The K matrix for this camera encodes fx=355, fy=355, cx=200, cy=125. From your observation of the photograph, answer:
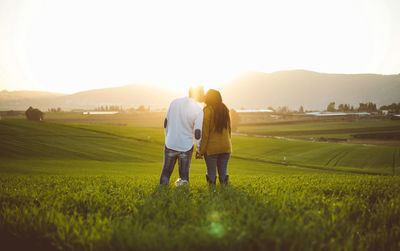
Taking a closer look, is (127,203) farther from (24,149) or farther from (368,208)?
(24,149)

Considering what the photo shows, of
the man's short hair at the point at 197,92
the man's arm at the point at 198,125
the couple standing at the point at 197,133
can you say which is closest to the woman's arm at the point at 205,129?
the couple standing at the point at 197,133

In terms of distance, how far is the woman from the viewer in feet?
31.9

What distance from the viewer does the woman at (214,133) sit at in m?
9.72

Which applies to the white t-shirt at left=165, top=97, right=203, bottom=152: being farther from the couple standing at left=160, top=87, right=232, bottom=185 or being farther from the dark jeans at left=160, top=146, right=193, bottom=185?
the dark jeans at left=160, top=146, right=193, bottom=185

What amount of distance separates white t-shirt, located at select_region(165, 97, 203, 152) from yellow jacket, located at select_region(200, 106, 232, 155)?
0.41 meters

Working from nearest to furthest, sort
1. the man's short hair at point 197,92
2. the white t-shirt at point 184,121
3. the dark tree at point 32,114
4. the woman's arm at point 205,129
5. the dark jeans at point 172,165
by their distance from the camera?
1. the dark jeans at point 172,165
2. the white t-shirt at point 184,121
3. the man's short hair at point 197,92
4. the woman's arm at point 205,129
5. the dark tree at point 32,114

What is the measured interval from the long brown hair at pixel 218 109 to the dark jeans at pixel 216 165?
747 mm

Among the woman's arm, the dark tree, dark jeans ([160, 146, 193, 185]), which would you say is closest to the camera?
dark jeans ([160, 146, 193, 185])

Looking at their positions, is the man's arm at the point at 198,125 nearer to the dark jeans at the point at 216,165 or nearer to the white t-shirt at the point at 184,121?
the white t-shirt at the point at 184,121

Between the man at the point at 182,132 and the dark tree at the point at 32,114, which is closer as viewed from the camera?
the man at the point at 182,132

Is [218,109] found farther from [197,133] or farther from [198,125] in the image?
[197,133]

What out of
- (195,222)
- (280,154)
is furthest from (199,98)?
(280,154)

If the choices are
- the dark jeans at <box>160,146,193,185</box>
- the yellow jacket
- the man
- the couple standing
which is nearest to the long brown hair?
the couple standing

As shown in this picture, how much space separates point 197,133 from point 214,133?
2.13 feet
